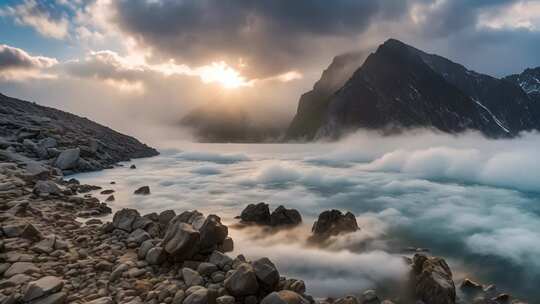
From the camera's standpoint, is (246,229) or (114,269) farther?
(246,229)

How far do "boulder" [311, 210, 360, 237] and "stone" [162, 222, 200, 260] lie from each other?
25.9 feet

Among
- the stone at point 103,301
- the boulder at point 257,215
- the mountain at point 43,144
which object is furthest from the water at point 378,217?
the stone at point 103,301

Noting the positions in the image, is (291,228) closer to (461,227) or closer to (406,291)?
(406,291)

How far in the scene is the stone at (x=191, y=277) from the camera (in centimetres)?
855

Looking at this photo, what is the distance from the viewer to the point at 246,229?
17094 mm

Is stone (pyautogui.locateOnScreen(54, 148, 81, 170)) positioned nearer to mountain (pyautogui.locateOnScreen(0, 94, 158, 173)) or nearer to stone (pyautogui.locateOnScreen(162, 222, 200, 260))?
mountain (pyautogui.locateOnScreen(0, 94, 158, 173))

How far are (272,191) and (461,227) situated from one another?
16122 mm

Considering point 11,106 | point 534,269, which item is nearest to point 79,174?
point 11,106

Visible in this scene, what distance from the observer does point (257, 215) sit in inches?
722

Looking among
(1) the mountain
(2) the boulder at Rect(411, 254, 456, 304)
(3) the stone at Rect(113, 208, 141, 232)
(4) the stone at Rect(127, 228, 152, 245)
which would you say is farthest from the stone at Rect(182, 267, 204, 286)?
(1) the mountain

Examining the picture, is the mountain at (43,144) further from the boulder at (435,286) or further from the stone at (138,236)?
the boulder at (435,286)

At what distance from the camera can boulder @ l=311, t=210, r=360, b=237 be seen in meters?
16.5

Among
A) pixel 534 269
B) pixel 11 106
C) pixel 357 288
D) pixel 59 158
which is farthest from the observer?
pixel 11 106

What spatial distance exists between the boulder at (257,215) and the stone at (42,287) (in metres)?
11.2
